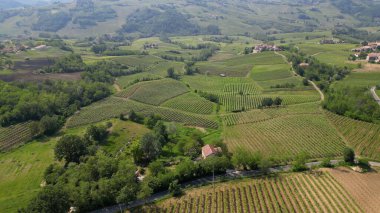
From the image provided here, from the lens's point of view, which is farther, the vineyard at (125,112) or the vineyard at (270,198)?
the vineyard at (125,112)

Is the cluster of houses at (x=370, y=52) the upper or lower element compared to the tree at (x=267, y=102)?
upper

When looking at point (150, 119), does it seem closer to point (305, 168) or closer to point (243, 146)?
point (243, 146)

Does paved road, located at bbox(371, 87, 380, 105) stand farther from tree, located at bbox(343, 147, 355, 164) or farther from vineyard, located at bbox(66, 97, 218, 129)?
vineyard, located at bbox(66, 97, 218, 129)

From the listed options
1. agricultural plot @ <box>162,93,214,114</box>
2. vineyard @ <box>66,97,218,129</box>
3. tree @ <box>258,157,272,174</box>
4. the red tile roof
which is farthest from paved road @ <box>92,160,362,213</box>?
agricultural plot @ <box>162,93,214,114</box>

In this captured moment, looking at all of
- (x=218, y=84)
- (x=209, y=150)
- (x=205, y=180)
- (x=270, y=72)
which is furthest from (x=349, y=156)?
(x=270, y=72)

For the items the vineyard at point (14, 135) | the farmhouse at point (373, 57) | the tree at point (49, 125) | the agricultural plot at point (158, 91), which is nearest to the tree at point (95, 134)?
the tree at point (49, 125)

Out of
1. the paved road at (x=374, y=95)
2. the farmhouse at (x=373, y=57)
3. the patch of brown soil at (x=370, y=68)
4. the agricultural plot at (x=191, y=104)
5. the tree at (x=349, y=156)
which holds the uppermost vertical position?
the farmhouse at (x=373, y=57)

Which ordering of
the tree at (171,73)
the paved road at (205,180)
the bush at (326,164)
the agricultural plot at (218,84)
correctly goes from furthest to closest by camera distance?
the tree at (171,73) < the agricultural plot at (218,84) < the bush at (326,164) < the paved road at (205,180)

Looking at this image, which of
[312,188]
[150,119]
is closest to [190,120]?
[150,119]

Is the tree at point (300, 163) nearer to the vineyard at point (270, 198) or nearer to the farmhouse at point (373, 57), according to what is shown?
the vineyard at point (270, 198)
